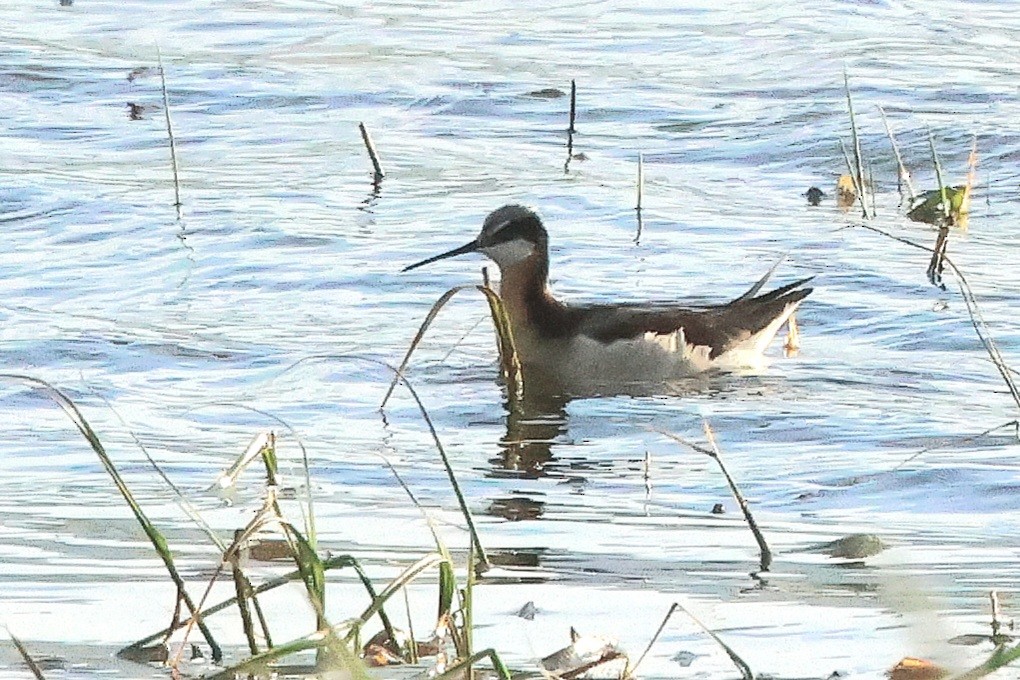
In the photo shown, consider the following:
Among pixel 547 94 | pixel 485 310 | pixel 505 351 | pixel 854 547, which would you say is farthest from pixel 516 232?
pixel 547 94

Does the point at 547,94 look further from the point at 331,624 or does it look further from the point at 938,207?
the point at 331,624

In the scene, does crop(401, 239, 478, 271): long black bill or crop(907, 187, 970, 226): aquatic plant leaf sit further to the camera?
crop(907, 187, 970, 226): aquatic plant leaf

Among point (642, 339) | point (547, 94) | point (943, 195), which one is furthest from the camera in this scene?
point (547, 94)

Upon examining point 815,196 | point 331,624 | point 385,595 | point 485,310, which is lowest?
point 485,310

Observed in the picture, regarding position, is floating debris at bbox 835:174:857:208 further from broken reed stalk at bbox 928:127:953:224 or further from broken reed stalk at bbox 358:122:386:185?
broken reed stalk at bbox 358:122:386:185

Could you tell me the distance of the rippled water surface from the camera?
6559 mm

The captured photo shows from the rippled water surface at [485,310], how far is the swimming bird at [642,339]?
0.77ft

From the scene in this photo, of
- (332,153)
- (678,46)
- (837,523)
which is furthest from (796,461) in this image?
(678,46)

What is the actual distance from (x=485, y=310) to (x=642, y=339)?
123 cm

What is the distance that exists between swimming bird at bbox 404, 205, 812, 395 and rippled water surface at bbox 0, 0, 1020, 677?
0.77 feet

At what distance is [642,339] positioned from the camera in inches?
422

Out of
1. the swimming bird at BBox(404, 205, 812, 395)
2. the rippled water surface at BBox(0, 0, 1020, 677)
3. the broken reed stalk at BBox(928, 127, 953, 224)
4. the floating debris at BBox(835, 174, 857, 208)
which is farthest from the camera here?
the floating debris at BBox(835, 174, 857, 208)

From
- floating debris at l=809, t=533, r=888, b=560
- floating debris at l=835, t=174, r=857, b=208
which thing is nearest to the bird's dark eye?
floating debris at l=835, t=174, r=857, b=208

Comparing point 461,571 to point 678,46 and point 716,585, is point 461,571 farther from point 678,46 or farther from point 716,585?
point 678,46
